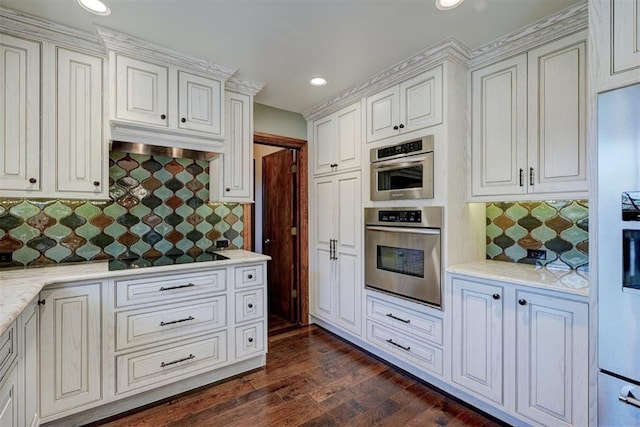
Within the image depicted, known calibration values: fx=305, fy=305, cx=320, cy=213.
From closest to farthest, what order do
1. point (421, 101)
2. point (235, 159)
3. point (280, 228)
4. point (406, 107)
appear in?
point (421, 101)
point (406, 107)
point (235, 159)
point (280, 228)

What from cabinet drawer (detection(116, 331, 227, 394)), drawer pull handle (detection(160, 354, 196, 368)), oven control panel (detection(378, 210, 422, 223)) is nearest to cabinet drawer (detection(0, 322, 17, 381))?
cabinet drawer (detection(116, 331, 227, 394))

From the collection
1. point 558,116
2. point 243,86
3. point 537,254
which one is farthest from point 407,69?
point 537,254

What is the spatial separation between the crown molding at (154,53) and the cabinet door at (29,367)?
5.52 ft

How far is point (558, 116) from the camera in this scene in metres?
1.89

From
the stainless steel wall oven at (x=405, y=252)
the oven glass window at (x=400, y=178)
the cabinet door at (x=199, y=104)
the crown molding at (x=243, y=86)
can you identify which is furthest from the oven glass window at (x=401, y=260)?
the crown molding at (x=243, y=86)

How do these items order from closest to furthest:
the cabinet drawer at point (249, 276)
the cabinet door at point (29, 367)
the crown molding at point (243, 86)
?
the cabinet door at point (29, 367), the cabinet drawer at point (249, 276), the crown molding at point (243, 86)

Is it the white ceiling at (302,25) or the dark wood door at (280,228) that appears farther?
the dark wood door at (280,228)

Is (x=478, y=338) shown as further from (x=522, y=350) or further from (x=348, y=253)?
(x=348, y=253)

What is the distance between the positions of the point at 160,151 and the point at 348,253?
1.93 meters

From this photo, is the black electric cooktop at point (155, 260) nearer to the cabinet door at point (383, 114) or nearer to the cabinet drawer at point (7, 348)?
the cabinet drawer at point (7, 348)

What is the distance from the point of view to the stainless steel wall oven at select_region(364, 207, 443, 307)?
2.24m

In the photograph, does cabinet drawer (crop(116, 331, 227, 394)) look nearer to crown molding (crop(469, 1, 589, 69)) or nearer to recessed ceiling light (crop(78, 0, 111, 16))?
recessed ceiling light (crop(78, 0, 111, 16))

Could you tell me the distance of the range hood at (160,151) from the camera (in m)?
2.29

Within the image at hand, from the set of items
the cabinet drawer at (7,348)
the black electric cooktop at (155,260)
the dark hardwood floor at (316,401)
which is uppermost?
the black electric cooktop at (155,260)
